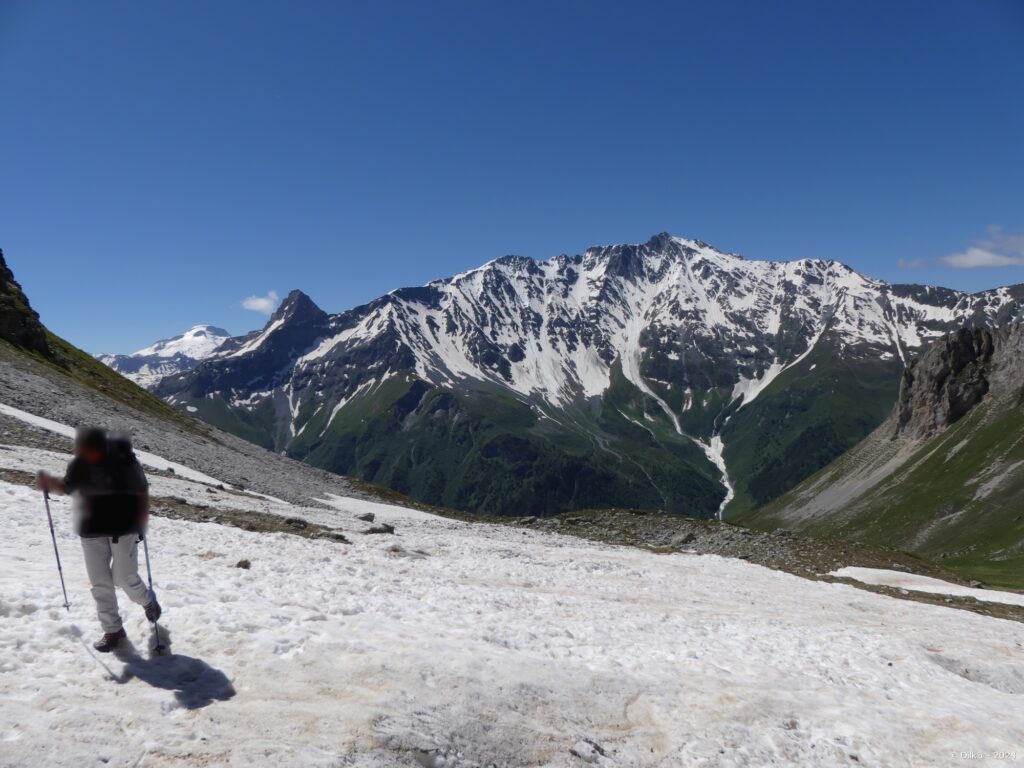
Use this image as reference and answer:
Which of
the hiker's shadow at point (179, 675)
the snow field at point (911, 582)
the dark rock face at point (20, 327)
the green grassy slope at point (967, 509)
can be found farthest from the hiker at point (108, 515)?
the green grassy slope at point (967, 509)

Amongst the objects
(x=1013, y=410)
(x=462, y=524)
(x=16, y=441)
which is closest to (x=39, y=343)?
(x=16, y=441)

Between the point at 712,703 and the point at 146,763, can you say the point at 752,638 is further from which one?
the point at 146,763

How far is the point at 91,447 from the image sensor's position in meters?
11.5

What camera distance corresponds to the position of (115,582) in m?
11.8

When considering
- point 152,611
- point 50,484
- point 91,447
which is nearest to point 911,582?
point 152,611

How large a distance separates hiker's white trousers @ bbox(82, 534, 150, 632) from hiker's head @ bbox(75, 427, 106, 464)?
1483mm

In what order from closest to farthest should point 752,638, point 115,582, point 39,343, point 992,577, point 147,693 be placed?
1. point 147,693
2. point 115,582
3. point 752,638
4. point 39,343
5. point 992,577

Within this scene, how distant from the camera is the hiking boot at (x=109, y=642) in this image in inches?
451

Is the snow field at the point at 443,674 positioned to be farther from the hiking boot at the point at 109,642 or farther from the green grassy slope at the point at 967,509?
the green grassy slope at the point at 967,509

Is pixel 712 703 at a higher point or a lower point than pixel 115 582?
lower

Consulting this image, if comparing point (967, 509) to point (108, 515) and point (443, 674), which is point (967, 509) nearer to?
point (443, 674)

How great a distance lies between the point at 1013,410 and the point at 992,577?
133 metres

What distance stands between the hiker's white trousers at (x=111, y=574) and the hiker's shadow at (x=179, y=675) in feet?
Result: 2.16

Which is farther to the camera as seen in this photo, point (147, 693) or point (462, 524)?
point (462, 524)
